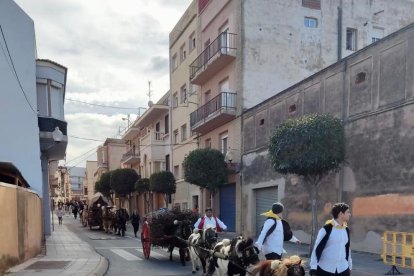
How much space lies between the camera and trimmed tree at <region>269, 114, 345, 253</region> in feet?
46.2

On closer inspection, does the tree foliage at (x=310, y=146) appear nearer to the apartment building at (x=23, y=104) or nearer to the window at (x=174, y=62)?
the apartment building at (x=23, y=104)

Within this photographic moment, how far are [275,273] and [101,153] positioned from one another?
217 feet

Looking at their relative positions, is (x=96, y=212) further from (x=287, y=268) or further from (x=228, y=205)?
(x=287, y=268)

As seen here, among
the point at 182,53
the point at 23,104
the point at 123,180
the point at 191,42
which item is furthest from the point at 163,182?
the point at 23,104

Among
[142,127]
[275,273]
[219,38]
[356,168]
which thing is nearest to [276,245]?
[275,273]

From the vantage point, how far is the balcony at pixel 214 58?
24969mm

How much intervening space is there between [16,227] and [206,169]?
496 inches

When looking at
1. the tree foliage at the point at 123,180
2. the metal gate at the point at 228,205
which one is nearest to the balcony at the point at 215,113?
the metal gate at the point at 228,205

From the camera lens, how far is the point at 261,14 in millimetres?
24766

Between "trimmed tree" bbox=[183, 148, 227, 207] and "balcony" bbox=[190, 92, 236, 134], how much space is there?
92.8 inches

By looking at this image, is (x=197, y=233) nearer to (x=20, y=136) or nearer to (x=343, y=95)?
(x=343, y=95)

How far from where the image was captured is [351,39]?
26.8 metres

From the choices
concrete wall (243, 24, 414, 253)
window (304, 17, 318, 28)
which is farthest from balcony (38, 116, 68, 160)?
window (304, 17, 318, 28)

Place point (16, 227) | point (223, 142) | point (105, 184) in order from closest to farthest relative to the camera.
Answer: point (16, 227), point (223, 142), point (105, 184)
